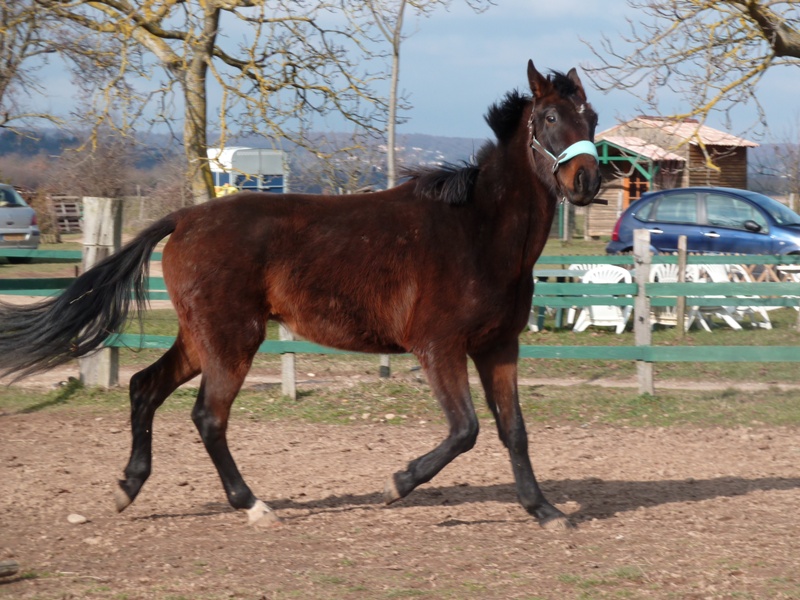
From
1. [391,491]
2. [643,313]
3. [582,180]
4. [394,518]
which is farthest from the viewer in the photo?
[643,313]

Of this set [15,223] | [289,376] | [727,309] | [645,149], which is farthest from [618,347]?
[15,223]

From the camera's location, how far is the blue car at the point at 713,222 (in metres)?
14.2

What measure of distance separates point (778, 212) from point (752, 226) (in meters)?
0.59

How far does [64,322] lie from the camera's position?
558 centimetres

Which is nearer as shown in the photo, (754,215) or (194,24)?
(194,24)

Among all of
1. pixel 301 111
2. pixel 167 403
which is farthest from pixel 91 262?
pixel 301 111

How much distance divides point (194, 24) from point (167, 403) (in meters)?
4.81

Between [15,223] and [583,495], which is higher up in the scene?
[15,223]

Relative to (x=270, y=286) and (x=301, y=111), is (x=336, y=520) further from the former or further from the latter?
(x=301, y=111)

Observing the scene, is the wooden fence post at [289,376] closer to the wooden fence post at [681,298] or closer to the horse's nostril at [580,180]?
the horse's nostril at [580,180]

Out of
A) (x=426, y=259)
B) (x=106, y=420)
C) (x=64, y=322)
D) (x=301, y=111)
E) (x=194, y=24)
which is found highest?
(x=194, y=24)

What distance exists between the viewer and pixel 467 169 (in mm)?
5535

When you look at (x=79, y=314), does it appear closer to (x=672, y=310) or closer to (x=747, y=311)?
(x=672, y=310)

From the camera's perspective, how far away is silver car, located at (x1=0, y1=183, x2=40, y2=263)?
21109mm
